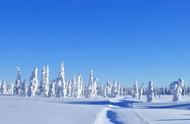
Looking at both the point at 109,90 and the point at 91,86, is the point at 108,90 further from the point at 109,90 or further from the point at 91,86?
the point at 91,86

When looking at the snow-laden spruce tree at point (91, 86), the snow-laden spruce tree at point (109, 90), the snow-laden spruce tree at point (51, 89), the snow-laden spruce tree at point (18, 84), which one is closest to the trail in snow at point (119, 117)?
the snow-laden spruce tree at point (51, 89)

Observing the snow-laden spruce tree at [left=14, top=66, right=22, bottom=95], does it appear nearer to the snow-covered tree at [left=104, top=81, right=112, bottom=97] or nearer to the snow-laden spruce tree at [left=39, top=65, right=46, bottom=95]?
the snow-laden spruce tree at [left=39, top=65, right=46, bottom=95]

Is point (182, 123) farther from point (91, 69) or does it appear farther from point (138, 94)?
point (138, 94)

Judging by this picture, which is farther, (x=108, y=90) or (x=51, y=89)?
(x=108, y=90)

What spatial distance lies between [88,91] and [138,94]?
25.8m

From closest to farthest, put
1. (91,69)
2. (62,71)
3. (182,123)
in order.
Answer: (182,123) → (62,71) → (91,69)

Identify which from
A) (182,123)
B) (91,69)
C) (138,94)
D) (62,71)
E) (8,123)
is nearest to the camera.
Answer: (8,123)

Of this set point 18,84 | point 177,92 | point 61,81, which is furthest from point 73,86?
point 177,92

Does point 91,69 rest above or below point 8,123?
above

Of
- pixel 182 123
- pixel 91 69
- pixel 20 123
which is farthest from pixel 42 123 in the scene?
pixel 91 69

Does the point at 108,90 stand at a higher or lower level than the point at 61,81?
lower

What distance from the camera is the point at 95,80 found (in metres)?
150

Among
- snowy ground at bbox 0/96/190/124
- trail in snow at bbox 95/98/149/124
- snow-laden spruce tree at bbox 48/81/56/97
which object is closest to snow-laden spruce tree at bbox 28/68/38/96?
snow-laden spruce tree at bbox 48/81/56/97

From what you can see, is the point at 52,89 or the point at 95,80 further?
the point at 95,80
